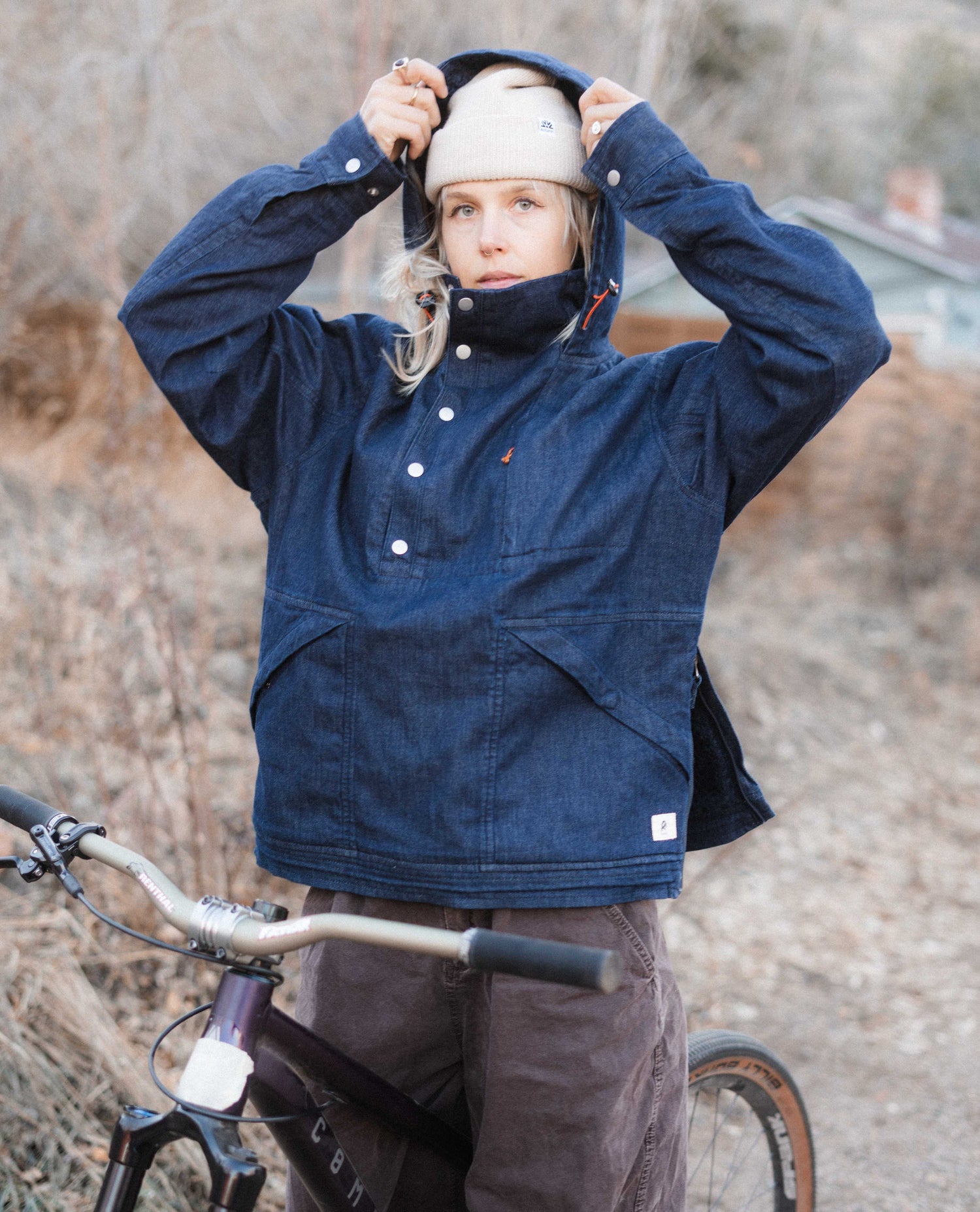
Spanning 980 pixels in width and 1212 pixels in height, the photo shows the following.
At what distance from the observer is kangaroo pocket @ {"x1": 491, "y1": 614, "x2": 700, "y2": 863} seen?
5.80 ft

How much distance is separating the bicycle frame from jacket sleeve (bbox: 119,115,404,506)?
0.91 m

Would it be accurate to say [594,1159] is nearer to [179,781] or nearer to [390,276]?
[390,276]

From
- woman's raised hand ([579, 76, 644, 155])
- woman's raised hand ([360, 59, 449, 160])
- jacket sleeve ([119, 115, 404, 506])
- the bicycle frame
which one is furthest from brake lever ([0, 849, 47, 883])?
woman's raised hand ([579, 76, 644, 155])

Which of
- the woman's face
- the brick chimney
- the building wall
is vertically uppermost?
the woman's face

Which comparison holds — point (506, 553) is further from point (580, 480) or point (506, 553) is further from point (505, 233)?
point (505, 233)

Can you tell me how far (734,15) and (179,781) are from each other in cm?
1408

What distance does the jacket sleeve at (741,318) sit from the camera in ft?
5.78

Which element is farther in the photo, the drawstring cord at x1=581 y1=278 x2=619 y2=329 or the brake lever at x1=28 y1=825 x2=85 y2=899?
the drawstring cord at x1=581 y1=278 x2=619 y2=329

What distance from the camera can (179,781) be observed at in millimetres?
4309

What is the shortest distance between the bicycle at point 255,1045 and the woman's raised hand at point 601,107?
1.28 m

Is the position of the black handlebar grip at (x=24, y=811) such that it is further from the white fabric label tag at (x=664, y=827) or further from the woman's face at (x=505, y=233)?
the woman's face at (x=505, y=233)

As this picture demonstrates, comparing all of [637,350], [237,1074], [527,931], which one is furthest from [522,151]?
[637,350]

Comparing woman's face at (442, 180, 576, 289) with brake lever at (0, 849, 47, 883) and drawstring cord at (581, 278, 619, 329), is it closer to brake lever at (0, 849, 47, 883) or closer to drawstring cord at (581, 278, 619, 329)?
drawstring cord at (581, 278, 619, 329)

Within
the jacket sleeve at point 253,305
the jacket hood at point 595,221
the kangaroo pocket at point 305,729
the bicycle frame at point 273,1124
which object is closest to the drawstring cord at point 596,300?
the jacket hood at point 595,221
